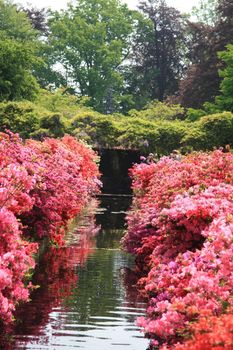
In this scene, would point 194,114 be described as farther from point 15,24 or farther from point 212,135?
point 15,24

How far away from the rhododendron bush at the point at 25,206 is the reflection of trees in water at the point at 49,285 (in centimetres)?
21

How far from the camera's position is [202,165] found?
14328mm

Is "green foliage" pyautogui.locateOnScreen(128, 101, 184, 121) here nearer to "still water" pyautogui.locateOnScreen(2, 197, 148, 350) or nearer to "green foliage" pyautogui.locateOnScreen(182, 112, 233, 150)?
"green foliage" pyautogui.locateOnScreen(182, 112, 233, 150)

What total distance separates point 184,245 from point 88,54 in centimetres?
5305

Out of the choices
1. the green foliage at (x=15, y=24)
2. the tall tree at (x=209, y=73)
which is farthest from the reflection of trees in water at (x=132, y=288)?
the green foliage at (x=15, y=24)

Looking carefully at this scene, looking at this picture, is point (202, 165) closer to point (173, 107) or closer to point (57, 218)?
point (57, 218)

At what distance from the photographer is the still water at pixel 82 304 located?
26.9 ft

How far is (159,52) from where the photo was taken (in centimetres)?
6138

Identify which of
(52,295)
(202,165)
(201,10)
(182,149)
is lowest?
(52,295)

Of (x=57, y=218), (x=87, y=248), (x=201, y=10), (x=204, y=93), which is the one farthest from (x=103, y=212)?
(x=201, y=10)

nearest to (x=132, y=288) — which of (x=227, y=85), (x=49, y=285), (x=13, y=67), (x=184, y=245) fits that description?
(x=49, y=285)

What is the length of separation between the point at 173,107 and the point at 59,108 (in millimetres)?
6305

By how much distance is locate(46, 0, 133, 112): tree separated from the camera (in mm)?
61094

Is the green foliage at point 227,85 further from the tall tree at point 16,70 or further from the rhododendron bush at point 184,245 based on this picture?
the rhododendron bush at point 184,245
